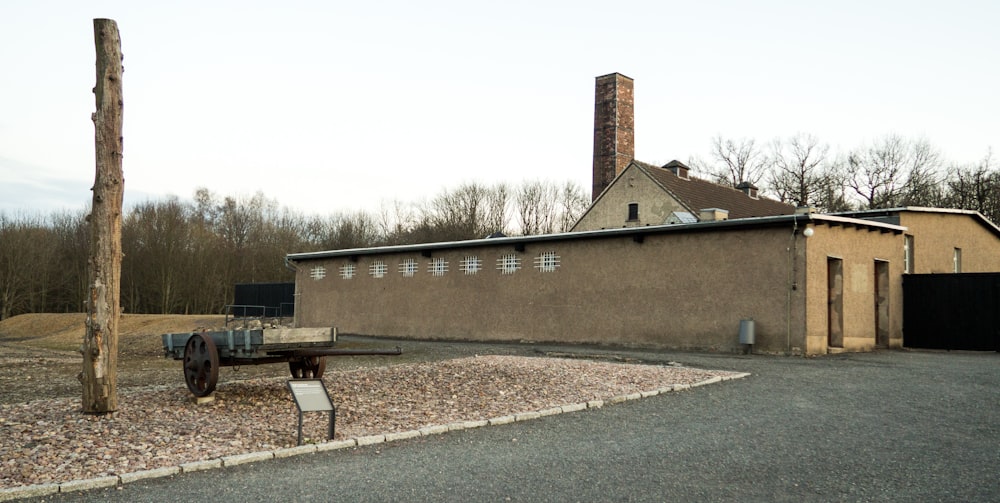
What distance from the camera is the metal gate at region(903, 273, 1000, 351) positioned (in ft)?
60.7

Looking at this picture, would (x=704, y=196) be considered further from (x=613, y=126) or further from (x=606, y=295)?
(x=606, y=295)

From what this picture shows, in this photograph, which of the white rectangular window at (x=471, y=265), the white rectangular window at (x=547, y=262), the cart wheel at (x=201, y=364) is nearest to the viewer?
the cart wheel at (x=201, y=364)

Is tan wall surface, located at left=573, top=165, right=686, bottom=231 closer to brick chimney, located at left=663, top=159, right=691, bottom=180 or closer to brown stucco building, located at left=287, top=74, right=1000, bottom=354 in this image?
brown stucco building, located at left=287, top=74, right=1000, bottom=354

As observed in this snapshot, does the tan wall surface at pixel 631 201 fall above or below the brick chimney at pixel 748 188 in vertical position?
below

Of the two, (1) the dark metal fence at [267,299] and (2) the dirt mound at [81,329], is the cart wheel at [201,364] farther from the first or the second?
(1) the dark metal fence at [267,299]

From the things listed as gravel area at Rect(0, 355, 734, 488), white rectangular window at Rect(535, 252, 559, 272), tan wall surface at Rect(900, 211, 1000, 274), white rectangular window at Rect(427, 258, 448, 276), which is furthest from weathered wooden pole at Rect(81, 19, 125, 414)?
tan wall surface at Rect(900, 211, 1000, 274)

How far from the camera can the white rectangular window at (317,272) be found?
90.6ft

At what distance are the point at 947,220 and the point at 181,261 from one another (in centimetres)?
3733

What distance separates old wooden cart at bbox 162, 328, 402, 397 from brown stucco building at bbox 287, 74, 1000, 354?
10675 millimetres

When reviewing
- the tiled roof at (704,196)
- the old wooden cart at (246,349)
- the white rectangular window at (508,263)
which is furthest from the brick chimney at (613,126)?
the old wooden cart at (246,349)

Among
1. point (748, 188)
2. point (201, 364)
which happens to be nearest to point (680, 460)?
point (201, 364)

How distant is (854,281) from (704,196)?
12.8 meters

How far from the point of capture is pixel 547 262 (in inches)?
832

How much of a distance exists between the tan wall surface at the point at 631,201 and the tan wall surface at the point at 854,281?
972 cm
